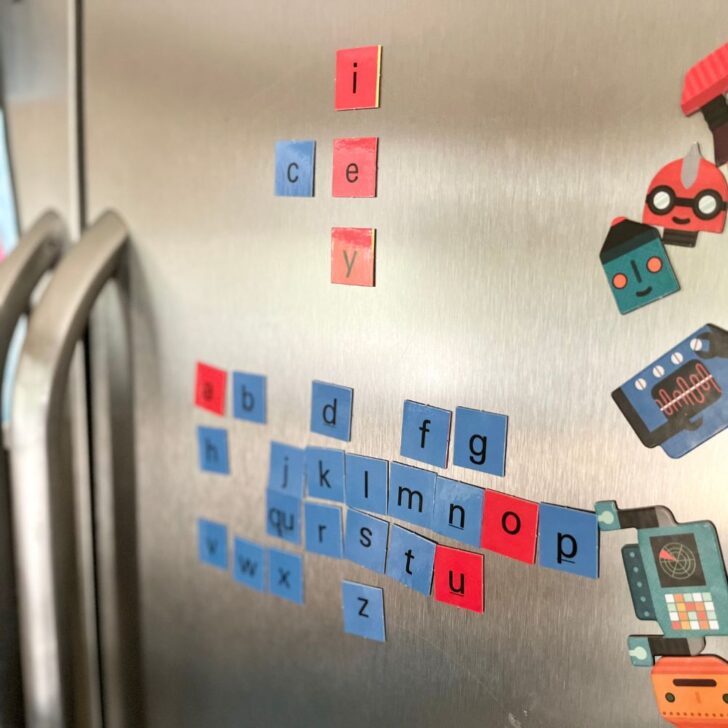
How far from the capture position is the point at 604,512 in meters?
0.49

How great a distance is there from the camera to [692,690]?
469 millimetres

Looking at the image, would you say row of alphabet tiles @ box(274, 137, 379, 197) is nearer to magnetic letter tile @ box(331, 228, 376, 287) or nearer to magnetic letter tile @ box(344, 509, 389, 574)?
magnetic letter tile @ box(331, 228, 376, 287)

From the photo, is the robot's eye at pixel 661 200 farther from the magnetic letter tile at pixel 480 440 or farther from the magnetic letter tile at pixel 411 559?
the magnetic letter tile at pixel 411 559

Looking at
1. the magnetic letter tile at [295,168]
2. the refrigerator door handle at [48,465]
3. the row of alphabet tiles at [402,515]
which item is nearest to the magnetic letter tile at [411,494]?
the row of alphabet tiles at [402,515]

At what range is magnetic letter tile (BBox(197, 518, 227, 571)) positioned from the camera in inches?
27.8

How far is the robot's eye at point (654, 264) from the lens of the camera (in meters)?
0.46

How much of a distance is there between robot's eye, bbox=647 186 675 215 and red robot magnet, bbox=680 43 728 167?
28 millimetres

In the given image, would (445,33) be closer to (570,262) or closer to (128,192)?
(570,262)

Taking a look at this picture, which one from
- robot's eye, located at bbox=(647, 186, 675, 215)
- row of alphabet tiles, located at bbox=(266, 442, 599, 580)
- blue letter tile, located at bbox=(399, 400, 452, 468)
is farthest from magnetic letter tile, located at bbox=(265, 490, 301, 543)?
robot's eye, located at bbox=(647, 186, 675, 215)

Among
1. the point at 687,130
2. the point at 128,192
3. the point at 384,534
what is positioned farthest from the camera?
the point at 128,192

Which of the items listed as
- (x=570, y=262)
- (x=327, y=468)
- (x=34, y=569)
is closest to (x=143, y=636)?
(x=34, y=569)

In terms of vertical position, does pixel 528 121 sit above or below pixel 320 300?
above

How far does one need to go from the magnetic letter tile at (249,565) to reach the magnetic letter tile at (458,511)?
180mm

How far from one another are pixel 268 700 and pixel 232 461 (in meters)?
0.20
